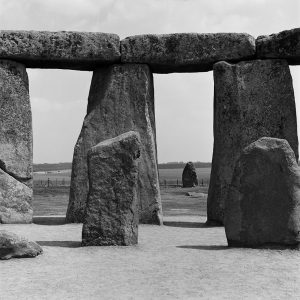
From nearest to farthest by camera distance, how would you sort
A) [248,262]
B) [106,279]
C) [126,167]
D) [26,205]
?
[106,279]
[248,262]
[126,167]
[26,205]

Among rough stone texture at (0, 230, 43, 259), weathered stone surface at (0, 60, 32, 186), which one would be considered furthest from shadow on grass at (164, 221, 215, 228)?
rough stone texture at (0, 230, 43, 259)

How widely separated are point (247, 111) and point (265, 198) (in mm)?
4413

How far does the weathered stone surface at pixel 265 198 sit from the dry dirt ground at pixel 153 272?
0.25m

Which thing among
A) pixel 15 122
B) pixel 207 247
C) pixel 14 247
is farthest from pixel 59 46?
pixel 14 247

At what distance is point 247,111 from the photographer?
11.8 m

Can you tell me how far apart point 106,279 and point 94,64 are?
280 inches

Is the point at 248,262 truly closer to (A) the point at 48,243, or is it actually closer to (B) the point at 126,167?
(B) the point at 126,167

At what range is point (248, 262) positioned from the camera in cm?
671

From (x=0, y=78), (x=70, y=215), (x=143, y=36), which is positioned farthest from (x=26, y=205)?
(x=143, y=36)

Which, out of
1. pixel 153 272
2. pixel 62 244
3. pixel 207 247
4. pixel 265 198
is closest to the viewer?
pixel 153 272

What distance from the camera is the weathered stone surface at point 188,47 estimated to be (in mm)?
11719

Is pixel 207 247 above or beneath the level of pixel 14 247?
beneath

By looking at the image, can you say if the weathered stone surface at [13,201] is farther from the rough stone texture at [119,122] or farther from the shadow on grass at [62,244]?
the shadow on grass at [62,244]

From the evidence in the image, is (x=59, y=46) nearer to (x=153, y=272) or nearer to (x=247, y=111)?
(x=247, y=111)
